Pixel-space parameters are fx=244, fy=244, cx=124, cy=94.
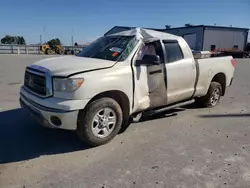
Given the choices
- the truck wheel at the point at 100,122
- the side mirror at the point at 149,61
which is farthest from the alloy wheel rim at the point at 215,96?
the truck wheel at the point at 100,122

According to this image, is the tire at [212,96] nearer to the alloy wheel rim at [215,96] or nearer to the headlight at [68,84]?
the alloy wheel rim at [215,96]

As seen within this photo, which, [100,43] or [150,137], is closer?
[150,137]

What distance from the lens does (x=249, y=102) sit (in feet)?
24.3

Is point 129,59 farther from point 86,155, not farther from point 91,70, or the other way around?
point 86,155

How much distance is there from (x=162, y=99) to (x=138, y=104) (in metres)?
0.70

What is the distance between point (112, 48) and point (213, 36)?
4147 cm

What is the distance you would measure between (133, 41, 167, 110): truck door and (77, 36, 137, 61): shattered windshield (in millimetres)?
241

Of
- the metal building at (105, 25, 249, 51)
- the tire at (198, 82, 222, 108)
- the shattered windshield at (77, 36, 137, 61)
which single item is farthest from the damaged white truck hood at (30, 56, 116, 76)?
the metal building at (105, 25, 249, 51)

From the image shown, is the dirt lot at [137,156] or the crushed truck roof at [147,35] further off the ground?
the crushed truck roof at [147,35]

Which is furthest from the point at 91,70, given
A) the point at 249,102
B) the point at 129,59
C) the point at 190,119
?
the point at 249,102

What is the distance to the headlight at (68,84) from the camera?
11.8ft

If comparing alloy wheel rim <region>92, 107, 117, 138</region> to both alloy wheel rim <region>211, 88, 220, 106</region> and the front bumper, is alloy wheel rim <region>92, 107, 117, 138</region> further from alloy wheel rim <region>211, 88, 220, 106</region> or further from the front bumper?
alloy wheel rim <region>211, 88, 220, 106</region>

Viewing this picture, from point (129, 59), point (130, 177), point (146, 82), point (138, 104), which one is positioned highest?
point (129, 59)

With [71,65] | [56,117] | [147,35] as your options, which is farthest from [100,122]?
[147,35]
